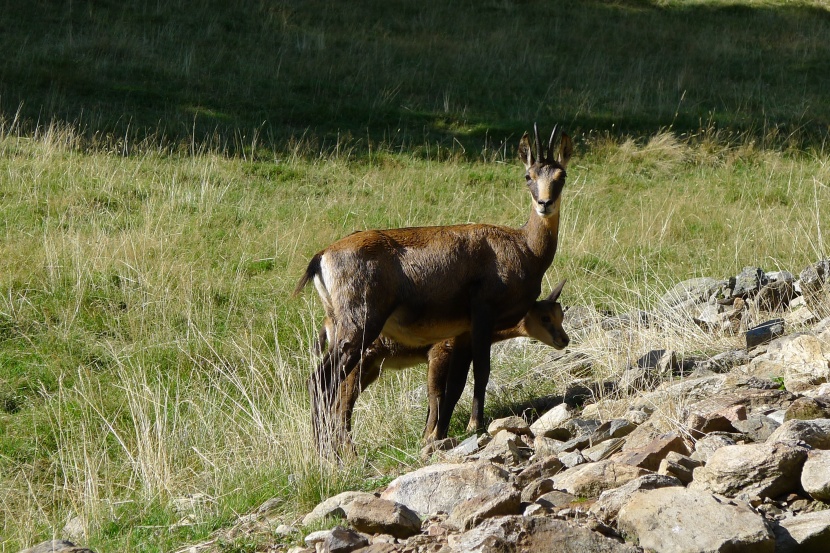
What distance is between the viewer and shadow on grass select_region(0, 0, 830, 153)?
53.7 ft

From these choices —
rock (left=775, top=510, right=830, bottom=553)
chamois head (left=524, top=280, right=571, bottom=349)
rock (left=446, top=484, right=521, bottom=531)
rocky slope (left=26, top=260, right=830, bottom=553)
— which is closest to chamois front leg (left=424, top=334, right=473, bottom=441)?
rocky slope (left=26, top=260, right=830, bottom=553)

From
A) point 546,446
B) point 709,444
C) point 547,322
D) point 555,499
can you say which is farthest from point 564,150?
point 555,499

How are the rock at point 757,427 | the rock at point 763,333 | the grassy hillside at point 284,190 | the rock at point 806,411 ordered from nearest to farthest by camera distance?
Result: the rock at point 757,427
the rock at point 806,411
the grassy hillside at point 284,190
the rock at point 763,333

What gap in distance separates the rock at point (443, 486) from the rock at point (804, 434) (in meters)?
1.24

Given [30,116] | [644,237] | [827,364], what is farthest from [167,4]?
[827,364]

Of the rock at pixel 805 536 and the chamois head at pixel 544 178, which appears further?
the chamois head at pixel 544 178

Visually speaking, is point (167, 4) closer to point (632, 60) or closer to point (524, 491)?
point (632, 60)

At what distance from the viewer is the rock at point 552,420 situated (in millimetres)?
6469

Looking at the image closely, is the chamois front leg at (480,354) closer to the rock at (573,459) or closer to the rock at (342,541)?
the rock at (573,459)

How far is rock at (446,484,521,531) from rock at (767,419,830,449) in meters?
1.28

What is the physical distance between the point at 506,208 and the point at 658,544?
32.3ft

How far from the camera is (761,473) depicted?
424cm

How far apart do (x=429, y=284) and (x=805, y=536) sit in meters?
3.70

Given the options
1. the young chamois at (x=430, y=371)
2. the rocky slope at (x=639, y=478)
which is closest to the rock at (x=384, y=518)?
the rocky slope at (x=639, y=478)
